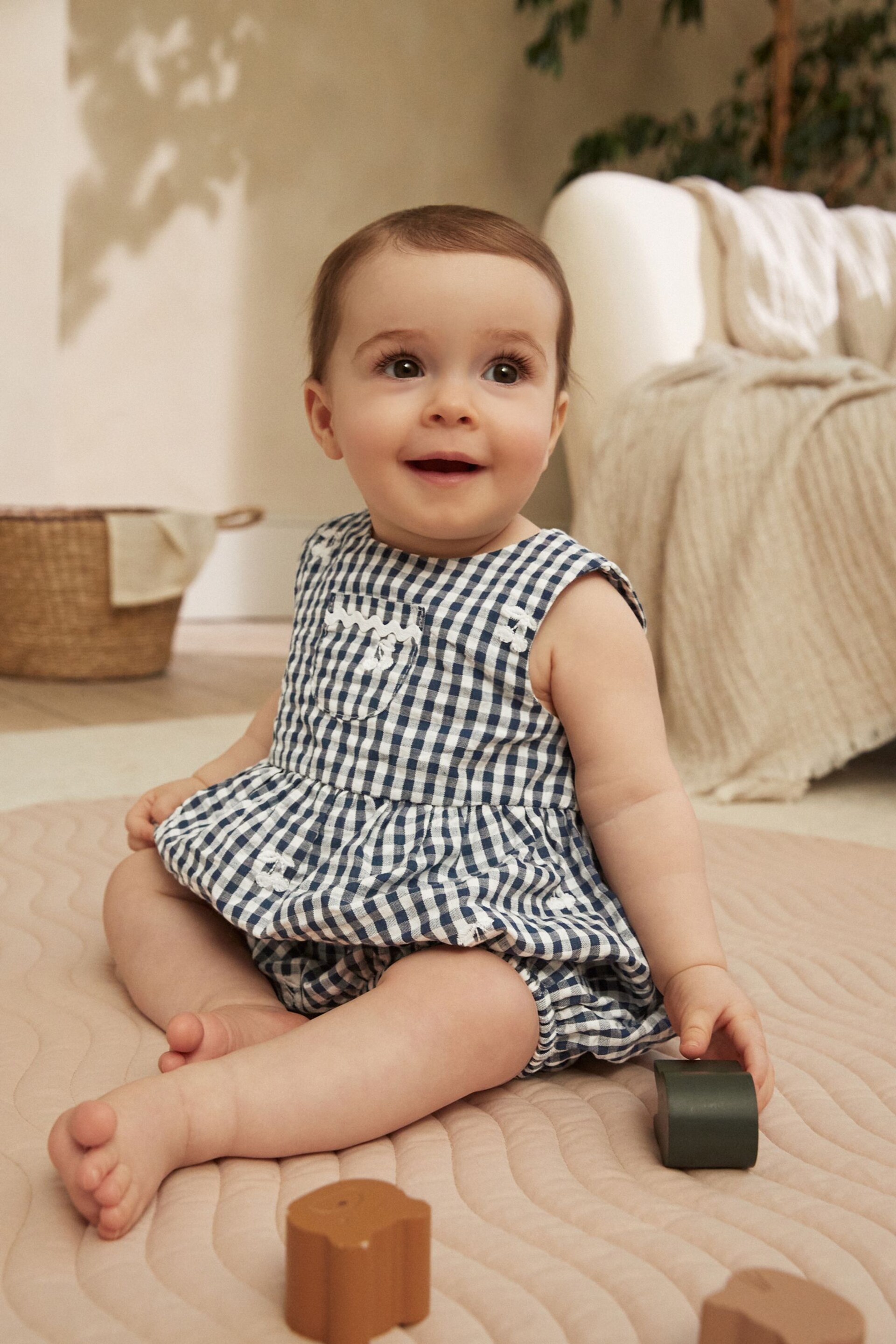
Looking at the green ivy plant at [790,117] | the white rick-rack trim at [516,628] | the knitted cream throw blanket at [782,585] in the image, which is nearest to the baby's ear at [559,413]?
the white rick-rack trim at [516,628]

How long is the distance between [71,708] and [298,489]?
1248 mm

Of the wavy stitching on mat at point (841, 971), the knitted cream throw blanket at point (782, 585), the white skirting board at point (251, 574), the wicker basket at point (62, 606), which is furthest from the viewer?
the white skirting board at point (251, 574)

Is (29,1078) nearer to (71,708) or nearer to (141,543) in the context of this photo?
(71,708)

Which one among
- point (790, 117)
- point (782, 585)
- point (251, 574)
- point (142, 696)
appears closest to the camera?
point (782, 585)

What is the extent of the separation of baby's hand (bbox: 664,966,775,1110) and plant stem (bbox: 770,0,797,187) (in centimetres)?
272

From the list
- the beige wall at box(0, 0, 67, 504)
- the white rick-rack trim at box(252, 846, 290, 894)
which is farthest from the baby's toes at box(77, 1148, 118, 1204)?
the beige wall at box(0, 0, 67, 504)

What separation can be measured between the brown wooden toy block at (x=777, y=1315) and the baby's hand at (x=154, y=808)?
529 mm

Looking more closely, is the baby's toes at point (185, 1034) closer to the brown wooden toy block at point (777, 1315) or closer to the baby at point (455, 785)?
the baby at point (455, 785)

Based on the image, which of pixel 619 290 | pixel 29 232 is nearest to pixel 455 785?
pixel 619 290

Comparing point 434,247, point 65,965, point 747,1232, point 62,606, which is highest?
point 434,247

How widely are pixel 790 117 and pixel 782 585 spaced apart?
6.81 ft

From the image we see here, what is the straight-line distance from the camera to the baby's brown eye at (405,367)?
2.36 ft

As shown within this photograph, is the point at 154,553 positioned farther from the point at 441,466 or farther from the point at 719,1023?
the point at 719,1023

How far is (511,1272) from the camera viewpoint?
0.48m
